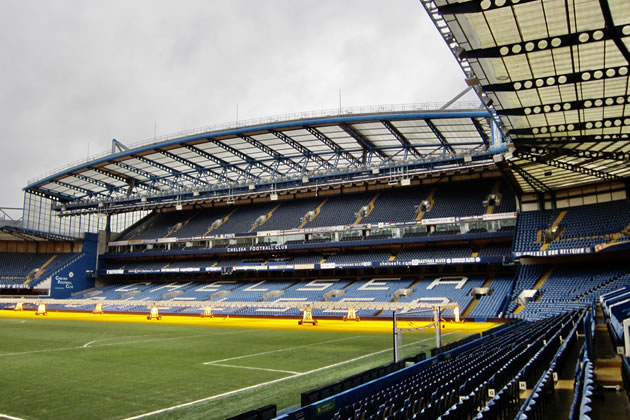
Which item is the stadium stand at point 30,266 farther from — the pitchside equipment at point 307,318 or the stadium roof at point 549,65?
the stadium roof at point 549,65

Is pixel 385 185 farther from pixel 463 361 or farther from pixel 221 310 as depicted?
pixel 463 361

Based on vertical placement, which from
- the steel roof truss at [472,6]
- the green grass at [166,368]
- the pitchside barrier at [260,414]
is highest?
the steel roof truss at [472,6]

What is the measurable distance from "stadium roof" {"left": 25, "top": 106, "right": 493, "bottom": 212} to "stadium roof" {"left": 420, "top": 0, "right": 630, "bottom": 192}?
1700 centimetres

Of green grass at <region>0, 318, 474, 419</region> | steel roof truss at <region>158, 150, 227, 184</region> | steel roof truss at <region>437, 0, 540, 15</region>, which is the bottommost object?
green grass at <region>0, 318, 474, 419</region>

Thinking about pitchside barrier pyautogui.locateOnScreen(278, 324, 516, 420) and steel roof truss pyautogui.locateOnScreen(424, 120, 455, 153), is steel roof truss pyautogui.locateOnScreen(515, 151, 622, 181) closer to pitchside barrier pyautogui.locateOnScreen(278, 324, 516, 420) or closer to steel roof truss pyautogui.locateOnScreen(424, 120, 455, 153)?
steel roof truss pyautogui.locateOnScreen(424, 120, 455, 153)

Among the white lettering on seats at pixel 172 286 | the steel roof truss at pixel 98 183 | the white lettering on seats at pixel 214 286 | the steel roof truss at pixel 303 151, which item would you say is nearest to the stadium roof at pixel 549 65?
the steel roof truss at pixel 303 151

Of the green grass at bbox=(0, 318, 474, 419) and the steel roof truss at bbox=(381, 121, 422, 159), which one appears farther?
the steel roof truss at bbox=(381, 121, 422, 159)

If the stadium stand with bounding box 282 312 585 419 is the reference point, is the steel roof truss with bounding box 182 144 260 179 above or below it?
above

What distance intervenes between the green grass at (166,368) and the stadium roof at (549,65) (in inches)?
454

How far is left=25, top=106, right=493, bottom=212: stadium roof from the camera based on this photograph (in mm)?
43906

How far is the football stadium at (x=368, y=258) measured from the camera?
12.4m

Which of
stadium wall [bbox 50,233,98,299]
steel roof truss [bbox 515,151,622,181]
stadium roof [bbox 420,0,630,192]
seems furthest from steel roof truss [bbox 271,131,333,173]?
stadium wall [bbox 50,233,98,299]

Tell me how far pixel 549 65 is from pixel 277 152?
38344mm

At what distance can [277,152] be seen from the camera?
174 feet
